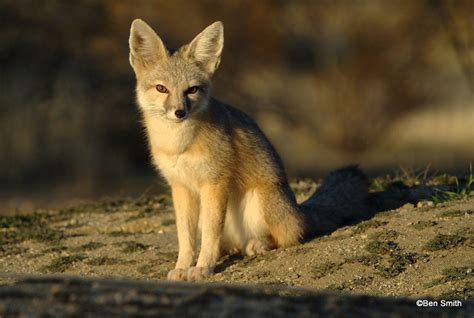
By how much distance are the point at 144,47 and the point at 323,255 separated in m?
2.04

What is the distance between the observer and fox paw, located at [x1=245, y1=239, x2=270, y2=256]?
6.95 metres

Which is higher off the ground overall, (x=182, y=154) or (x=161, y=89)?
(x=161, y=89)

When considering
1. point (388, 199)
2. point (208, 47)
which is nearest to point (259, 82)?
point (388, 199)

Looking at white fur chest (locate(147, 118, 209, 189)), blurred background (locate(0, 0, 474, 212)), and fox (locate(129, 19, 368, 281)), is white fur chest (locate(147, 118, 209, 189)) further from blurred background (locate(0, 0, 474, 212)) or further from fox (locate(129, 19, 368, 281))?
blurred background (locate(0, 0, 474, 212))

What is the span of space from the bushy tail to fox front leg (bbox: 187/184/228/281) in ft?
2.88

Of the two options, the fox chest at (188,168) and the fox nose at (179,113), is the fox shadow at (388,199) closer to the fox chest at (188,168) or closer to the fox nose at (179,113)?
the fox chest at (188,168)

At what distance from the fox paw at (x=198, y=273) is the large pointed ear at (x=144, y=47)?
1569 millimetres

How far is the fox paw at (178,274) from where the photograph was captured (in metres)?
6.43

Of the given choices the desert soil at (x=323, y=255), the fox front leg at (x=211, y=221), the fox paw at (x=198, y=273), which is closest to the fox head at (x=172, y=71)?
the fox front leg at (x=211, y=221)

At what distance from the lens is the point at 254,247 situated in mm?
6957

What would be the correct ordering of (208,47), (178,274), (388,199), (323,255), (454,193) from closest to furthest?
(178,274) → (323,255) → (208,47) → (454,193) → (388,199)

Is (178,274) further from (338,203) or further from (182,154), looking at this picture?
(338,203)

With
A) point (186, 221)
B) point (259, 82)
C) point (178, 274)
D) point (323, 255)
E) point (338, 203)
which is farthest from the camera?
point (259, 82)

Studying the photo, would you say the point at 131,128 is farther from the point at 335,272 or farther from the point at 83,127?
the point at 335,272
